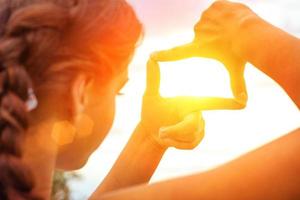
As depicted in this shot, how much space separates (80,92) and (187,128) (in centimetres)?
56

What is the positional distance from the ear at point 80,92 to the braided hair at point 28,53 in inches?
1.5

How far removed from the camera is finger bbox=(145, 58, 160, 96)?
2.13 m

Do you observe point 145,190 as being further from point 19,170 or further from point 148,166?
point 148,166

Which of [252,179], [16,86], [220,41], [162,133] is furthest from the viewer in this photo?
[162,133]

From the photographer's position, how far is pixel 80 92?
170cm

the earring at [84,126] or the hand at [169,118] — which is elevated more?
the earring at [84,126]

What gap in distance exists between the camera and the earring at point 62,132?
171cm

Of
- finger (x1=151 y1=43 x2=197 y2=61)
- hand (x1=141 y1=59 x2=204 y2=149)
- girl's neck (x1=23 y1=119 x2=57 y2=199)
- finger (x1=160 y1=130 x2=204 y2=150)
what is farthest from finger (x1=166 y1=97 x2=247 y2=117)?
girl's neck (x1=23 y1=119 x2=57 y2=199)

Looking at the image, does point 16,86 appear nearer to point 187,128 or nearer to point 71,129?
point 71,129

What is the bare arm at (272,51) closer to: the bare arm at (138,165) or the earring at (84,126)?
the earring at (84,126)

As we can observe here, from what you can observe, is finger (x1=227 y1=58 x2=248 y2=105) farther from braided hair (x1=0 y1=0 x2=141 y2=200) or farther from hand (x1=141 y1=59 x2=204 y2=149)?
braided hair (x1=0 y1=0 x2=141 y2=200)

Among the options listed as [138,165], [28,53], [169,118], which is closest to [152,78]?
[169,118]

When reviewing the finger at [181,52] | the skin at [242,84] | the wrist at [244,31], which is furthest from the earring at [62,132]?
the wrist at [244,31]

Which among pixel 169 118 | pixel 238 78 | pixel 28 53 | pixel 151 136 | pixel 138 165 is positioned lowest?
pixel 138 165
